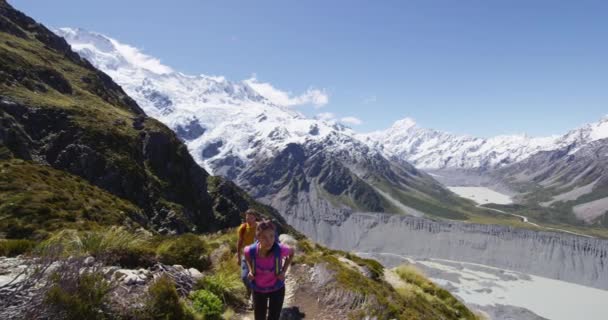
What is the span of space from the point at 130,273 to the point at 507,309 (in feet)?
623

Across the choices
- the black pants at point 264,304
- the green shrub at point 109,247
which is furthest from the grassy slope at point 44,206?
the black pants at point 264,304

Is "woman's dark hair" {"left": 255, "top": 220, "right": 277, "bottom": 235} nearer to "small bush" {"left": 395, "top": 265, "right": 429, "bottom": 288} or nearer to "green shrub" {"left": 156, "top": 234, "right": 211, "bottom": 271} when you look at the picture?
"green shrub" {"left": 156, "top": 234, "right": 211, "bottom": 271}

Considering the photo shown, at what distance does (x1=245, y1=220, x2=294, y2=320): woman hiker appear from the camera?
34.2 ft

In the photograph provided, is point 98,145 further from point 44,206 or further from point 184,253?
point 184,253

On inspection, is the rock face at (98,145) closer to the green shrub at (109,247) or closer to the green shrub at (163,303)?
the green shrub at (109,247)

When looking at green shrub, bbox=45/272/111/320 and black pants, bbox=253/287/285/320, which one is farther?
black pants, bbox=253/287/285/320

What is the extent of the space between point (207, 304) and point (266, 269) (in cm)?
324

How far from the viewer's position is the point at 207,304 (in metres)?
12.5

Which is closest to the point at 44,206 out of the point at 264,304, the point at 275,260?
the point at 264,304

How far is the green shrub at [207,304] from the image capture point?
12281mm

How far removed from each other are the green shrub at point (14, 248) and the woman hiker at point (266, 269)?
7.50 meters

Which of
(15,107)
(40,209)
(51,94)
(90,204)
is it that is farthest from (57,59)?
(40,209)

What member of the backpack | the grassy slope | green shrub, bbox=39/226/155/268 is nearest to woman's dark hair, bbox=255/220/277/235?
the backpack

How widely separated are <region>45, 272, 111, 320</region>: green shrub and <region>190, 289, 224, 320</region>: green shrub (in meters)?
3.19
